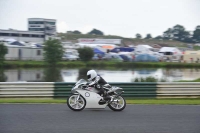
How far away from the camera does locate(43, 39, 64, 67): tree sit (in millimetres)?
52312

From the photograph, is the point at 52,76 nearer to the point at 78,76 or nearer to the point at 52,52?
the point at 78,76

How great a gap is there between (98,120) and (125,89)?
19.6 ft

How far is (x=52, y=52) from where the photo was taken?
52.9m

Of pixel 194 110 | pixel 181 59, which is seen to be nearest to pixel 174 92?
pixel 194 110

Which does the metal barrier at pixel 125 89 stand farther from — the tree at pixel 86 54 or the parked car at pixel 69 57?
the parked car at pixel 69 57

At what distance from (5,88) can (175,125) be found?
8.26 meters

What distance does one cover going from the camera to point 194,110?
41.9 feet

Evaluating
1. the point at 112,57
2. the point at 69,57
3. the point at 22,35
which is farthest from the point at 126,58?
the point at 22,35

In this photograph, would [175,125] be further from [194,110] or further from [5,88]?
[5,88]

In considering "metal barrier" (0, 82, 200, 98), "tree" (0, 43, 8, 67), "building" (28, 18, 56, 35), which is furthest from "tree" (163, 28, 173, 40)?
"metal barrier" (0, 82, 200, 98)

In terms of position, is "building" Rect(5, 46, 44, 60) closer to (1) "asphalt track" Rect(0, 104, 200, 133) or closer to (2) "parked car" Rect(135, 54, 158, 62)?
(2) "parked car" Rect(135, 54, 158, 62)

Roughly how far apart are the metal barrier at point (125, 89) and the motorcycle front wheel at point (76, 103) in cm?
338

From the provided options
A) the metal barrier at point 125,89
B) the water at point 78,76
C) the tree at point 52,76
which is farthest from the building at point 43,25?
the metal barrier at point 125,89

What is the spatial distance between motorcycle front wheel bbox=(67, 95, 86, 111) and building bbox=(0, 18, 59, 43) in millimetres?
73809
